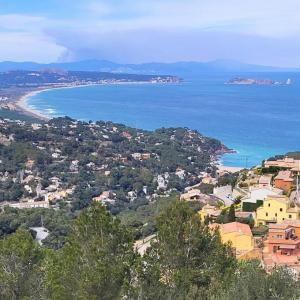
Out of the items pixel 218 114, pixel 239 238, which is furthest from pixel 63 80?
pixel 239 238

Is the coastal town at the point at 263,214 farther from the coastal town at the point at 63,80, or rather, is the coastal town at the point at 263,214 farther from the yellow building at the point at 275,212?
the coastal town at the point at 63,80

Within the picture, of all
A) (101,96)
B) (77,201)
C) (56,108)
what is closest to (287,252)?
(77,201)

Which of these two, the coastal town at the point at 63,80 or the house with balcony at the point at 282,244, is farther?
the coastal town at the point at 63,80

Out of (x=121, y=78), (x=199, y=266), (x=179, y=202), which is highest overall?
(x=179, y=202)

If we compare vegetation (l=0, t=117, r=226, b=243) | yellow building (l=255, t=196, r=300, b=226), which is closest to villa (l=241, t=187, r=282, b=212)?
yellow building (l=255, t=196, r=300, b=226)

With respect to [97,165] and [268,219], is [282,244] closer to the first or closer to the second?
[268,219]

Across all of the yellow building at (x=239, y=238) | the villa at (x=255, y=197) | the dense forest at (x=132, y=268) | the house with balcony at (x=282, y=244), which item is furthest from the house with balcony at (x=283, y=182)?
the dense forest at (x=132, y=268)

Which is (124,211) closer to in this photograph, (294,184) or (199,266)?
(294,184)
